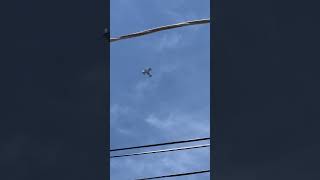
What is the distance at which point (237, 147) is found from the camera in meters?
5.13

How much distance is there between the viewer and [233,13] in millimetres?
→ 5418

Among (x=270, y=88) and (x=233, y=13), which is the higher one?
(x=233, y=13)
